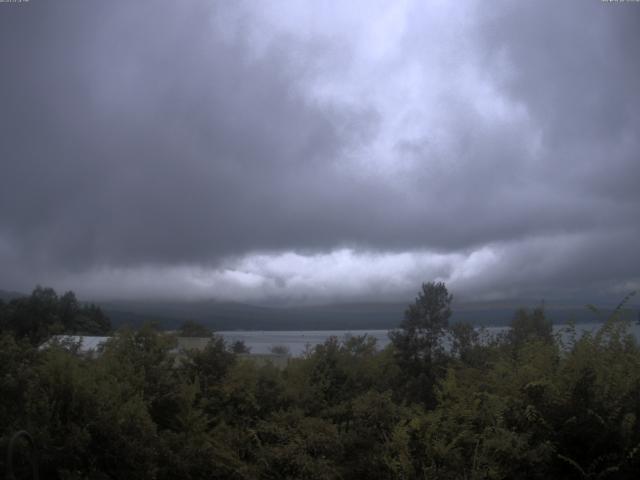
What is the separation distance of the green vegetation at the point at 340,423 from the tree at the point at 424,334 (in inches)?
226

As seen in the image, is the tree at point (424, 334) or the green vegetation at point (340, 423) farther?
the tree at point (424, 334)

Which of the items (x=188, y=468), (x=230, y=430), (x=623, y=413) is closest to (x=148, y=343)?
(x=230, y=430)

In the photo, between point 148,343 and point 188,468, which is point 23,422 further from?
point 148,343

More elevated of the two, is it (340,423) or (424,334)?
(424,334)

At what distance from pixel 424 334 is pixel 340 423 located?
7.64m

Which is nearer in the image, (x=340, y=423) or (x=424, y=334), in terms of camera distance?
(x=340, y=423)

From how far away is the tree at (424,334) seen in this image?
16.8 meters

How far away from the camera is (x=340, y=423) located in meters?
10.6

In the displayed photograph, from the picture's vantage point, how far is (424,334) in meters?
17.8

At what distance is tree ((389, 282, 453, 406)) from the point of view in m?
16.8

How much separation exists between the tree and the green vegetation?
575 cm

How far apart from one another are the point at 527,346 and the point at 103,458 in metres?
6.90

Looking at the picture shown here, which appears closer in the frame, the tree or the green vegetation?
the green vegetation

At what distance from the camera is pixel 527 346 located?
10.5 m
